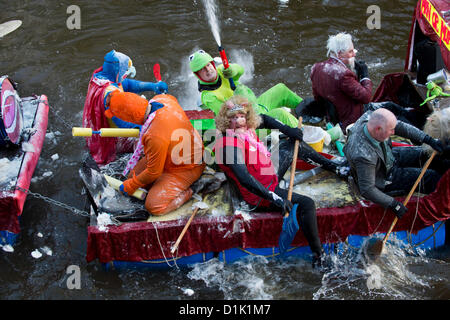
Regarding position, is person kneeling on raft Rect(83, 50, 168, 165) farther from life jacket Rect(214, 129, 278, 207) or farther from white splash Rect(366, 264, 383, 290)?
white splash Rect(366, 264, 383, 290)

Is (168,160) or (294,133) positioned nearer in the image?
(168,160)

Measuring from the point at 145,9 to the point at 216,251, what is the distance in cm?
743

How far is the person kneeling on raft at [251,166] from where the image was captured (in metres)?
4.83

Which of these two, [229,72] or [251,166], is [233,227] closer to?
[251,166]

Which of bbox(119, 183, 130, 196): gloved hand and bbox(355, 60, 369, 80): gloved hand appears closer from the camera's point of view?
bbox(119, 183, 130, 196): gloved hand

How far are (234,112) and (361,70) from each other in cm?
224

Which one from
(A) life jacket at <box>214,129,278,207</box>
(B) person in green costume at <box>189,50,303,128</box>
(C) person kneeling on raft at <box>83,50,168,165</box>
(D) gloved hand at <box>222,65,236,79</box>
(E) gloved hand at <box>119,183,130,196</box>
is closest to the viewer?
(A) life jacket at <box>214,129,278,207</box>

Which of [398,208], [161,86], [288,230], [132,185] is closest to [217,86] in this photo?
[161,86]

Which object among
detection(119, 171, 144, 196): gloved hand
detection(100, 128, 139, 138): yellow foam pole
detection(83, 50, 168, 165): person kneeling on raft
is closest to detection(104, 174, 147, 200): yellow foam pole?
detection(119, 171, 144, 196): gloved hand

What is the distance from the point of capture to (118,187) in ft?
17.9

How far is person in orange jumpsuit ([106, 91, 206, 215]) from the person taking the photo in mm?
4953

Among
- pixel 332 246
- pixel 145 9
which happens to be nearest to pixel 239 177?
pixel 332 246

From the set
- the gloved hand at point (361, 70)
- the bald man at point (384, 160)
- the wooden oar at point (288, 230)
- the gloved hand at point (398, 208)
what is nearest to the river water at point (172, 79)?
the wooden oar at point (288, 230)
